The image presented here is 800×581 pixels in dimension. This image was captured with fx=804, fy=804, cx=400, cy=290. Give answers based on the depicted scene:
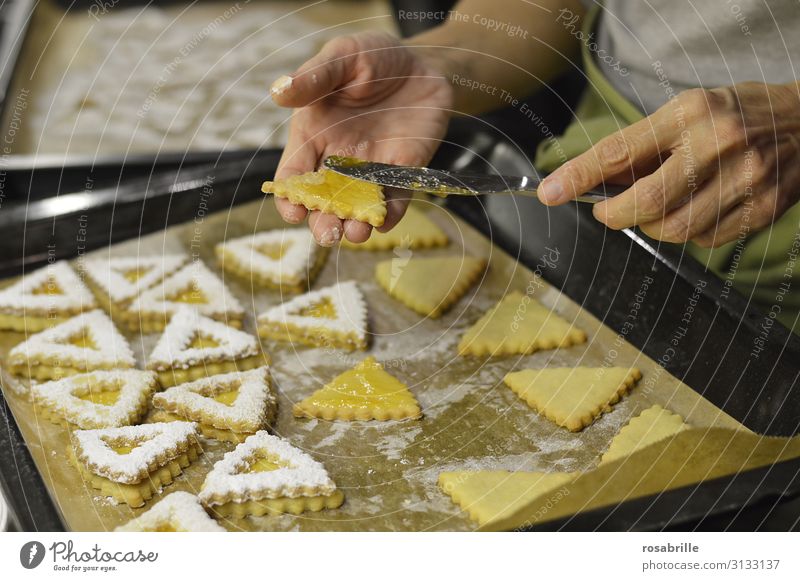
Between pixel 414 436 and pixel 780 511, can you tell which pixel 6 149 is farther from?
pixel 780 511

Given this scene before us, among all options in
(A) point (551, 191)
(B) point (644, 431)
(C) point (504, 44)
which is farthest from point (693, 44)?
(B) point (644, 431)

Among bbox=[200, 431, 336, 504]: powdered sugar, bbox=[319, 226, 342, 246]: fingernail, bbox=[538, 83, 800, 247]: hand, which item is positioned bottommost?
bbox=[200, 431, 336, 504]: powdered sugar

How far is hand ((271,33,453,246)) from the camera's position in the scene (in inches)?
42.2

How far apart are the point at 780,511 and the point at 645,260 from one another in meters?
0.44

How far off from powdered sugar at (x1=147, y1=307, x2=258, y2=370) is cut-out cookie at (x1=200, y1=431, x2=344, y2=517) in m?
0.24

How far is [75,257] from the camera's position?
1422 millimetres

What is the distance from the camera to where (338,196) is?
1.05m

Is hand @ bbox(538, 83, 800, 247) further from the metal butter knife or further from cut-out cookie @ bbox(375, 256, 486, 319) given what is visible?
cut-out cookie @ bbox(375, 256, 486, 319)

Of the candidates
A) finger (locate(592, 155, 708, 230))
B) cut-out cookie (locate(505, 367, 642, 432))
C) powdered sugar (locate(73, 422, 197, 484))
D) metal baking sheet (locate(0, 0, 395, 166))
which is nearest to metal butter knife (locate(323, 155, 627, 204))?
finger (locate(592, 155, 708, 230))

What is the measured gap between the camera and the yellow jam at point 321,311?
127cm
